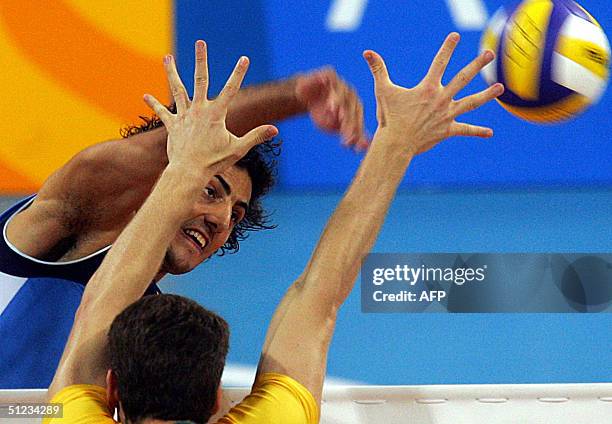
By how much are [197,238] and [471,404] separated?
2.85 feet

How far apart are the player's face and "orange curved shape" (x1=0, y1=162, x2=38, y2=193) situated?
0.45 metres

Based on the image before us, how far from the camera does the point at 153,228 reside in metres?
1.26

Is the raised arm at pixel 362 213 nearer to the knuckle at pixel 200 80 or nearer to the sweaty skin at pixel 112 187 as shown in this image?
the knuckle at pixel 200 80

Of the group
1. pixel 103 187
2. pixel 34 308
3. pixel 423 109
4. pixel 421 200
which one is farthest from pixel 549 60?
pixel 34 308

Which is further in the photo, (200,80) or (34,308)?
(34,308)

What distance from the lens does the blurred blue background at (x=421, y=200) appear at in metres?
2.47

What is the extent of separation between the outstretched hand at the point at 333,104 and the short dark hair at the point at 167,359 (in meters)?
1.26

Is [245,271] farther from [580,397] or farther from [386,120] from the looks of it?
[386,120]

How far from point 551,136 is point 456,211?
13.4 inches

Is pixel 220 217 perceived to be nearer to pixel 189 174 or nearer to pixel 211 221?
pixel 211 221

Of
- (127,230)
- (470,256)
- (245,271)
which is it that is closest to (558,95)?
(470,256)

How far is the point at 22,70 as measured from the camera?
2.46m

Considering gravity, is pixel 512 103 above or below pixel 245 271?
above

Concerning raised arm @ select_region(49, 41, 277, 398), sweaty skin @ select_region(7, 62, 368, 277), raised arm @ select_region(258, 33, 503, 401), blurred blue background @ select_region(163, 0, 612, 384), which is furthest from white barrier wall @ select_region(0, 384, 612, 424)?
blurred blue background @ select_region(163, 0, 612, 384)
